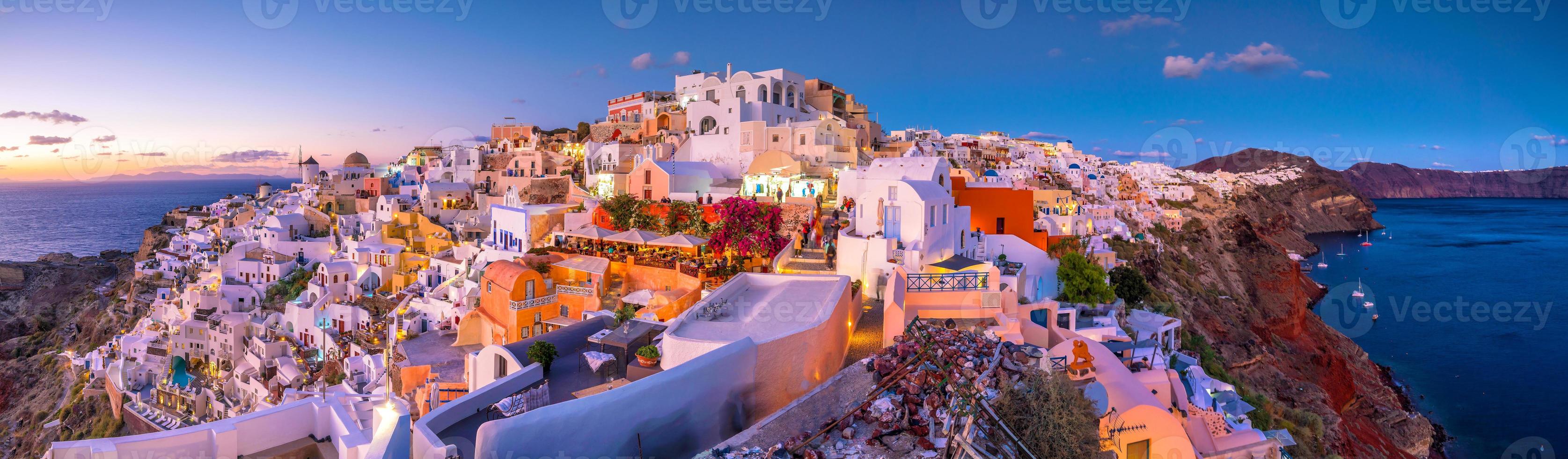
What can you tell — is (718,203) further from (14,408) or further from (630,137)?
(14,408)

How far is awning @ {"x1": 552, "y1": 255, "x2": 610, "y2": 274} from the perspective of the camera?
18438 mm

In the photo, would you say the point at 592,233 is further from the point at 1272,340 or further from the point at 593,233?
the point at 1272,340

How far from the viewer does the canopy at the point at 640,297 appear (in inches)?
656

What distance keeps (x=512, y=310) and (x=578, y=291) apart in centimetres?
171

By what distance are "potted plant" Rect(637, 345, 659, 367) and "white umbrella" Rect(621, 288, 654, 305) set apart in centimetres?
742

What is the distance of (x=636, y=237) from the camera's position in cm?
1980

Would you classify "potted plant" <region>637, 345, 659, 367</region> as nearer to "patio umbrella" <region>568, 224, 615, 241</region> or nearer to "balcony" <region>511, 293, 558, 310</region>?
"balcony" <region>511, 293, 558, 310</region>

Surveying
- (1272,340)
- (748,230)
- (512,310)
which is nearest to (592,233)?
(748,230)

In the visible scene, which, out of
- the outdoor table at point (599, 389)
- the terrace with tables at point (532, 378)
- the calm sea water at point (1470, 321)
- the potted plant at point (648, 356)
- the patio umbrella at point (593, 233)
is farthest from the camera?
the calm sea water at point (1470, 321)

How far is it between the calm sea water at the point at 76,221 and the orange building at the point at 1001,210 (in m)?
68.7

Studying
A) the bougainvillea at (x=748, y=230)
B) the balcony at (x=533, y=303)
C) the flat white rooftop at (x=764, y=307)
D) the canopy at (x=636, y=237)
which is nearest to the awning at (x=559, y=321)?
the balcony at (x=533, y=303)

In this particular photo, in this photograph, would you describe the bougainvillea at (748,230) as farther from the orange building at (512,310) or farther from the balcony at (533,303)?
the balcony at (533,303)

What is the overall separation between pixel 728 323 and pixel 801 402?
2669mm

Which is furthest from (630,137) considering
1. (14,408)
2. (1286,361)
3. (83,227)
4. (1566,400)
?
(83,227)
